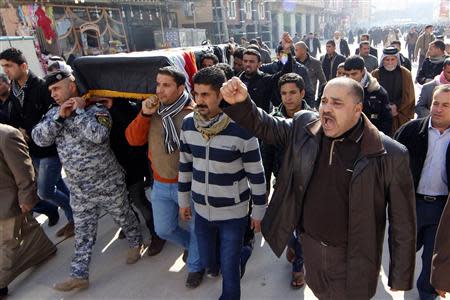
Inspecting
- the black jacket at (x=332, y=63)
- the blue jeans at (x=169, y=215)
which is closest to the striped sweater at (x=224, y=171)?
the blue jeans at (x=169, y=215)

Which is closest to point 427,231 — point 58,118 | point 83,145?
point 83,145

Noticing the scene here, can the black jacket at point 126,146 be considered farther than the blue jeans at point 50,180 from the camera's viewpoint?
No

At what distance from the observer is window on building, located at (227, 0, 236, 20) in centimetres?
2636

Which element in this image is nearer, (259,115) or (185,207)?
(259,115)

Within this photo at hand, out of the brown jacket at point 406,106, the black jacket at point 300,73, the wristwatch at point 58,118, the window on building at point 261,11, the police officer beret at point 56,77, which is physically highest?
the window on building at point 261,11

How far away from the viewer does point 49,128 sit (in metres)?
2.73

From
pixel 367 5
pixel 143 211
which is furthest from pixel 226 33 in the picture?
pixel 367 5

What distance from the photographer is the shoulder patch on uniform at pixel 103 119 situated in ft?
9.25

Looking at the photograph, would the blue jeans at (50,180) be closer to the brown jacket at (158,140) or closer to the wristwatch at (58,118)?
the wristwatch at (58,118)

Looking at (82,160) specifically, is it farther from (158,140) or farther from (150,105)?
(150,105)

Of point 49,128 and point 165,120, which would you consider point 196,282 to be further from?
point 49,128

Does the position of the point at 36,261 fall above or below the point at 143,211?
below

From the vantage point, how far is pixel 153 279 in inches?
125

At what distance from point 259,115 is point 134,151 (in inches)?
68.6
